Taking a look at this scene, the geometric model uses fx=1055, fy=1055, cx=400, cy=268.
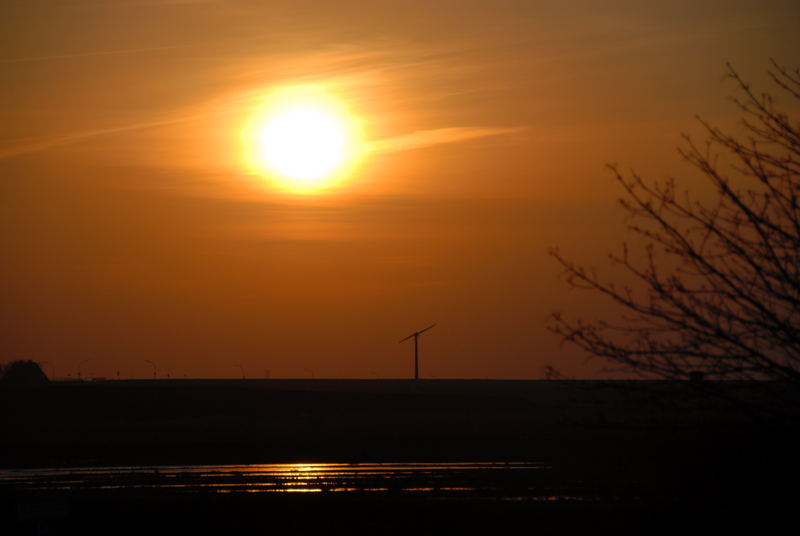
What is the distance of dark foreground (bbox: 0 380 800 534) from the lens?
34.7 ft

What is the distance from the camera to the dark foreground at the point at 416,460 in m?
10.6

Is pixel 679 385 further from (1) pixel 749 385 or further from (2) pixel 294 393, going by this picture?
(2) pixel 294 393

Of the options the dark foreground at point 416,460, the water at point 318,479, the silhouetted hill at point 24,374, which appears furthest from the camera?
the silhouetted hill at point 24,374

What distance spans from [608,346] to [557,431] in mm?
56769

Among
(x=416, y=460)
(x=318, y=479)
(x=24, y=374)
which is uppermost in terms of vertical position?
(x=24, y=374)

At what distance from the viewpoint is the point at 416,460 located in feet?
147

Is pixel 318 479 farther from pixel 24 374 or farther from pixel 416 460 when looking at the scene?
pixel 24 374

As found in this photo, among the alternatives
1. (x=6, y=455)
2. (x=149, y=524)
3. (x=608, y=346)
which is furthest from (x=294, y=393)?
(x=608, y=346)

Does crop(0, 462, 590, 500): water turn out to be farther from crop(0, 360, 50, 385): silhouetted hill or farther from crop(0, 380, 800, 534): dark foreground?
crop(0, 360, 50, 385): silhouetted hill

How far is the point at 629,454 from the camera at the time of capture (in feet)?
148

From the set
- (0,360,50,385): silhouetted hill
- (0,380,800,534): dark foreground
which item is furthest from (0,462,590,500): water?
(0,360,50,385): silhouetted hill

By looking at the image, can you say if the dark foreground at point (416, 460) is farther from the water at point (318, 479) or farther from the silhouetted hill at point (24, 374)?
the silhouetted hill at point (24, 374)

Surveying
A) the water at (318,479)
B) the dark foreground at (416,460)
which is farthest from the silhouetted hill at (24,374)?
the water at (318,479)

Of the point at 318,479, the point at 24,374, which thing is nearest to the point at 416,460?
the point at 318,479
